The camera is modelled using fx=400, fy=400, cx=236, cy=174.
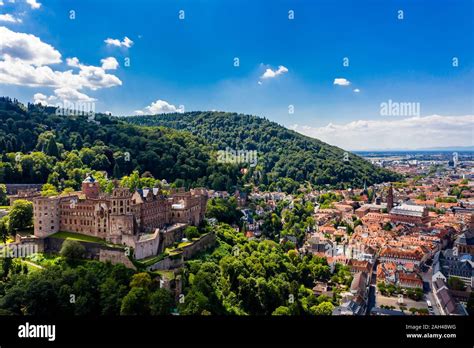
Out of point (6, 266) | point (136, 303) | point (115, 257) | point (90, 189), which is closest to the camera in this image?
point (136, 303)

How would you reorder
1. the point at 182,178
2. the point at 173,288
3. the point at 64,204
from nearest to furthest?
the point at 173,288 → the point at 64,204 → the point at 182,178

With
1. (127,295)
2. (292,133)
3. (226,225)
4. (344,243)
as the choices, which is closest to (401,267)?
(344,243)

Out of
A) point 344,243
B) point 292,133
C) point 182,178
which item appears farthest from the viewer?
point 292,133

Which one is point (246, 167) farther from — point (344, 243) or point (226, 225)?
point (226, 225)

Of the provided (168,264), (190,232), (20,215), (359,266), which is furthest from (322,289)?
(20,215)

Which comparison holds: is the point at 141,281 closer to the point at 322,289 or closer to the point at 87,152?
the point at 322,289

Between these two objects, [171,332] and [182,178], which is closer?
[171,332]
